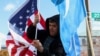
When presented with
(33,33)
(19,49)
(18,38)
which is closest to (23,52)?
(19,49)

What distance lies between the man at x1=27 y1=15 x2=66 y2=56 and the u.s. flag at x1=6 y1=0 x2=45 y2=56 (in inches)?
12.5

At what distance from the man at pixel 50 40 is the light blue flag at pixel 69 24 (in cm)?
18

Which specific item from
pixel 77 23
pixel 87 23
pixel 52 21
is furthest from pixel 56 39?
pixel 87 23

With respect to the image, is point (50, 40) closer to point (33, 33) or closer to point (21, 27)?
point (33, 33)

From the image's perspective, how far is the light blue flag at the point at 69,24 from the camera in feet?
24.1

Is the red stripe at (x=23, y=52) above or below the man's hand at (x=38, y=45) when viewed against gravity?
below

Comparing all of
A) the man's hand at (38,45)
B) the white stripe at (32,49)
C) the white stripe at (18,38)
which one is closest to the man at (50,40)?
the man's hand at (38,45)

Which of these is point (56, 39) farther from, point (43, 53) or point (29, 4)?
point (29, 4)

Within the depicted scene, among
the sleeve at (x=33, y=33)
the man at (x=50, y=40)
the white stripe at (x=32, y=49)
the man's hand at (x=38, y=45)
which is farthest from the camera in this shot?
the white stripe at (x=32, y=49)

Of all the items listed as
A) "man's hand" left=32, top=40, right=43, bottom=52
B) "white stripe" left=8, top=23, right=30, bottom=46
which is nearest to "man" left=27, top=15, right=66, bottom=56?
"man's hand" left=32, top=40, right=43, bottom=52

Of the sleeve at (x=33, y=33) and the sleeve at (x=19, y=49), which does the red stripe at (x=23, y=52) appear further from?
the sleeve at (x=33, y=33)

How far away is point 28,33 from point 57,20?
0.60m

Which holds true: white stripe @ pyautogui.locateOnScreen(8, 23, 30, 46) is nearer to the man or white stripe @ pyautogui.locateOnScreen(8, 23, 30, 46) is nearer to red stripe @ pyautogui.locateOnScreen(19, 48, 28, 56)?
red stripe @ pyautogui.locateOnScreen(19, 48, 28, 56)

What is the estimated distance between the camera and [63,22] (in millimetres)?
7336
